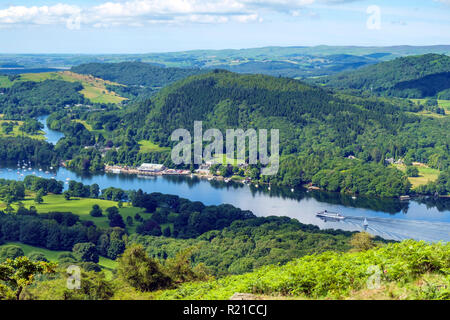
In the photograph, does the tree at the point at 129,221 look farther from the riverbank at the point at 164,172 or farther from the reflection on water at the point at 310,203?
the riverbank at the point at 164,172

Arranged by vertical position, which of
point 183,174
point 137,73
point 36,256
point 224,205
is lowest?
point 183,174

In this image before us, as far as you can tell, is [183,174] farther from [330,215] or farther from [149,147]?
[330,215]

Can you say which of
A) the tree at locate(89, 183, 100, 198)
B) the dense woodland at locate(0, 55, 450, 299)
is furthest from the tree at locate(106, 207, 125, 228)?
the tree at locate(89, 183, 100, 198)

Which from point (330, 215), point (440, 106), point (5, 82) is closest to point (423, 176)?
point (330, 215)

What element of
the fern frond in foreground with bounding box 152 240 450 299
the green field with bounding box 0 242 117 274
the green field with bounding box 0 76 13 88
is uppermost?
the green field with bounding box 0 76 13 88

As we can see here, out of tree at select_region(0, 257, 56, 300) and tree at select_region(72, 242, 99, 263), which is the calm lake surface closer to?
tree at select_region(72, 242, 99, 263)
